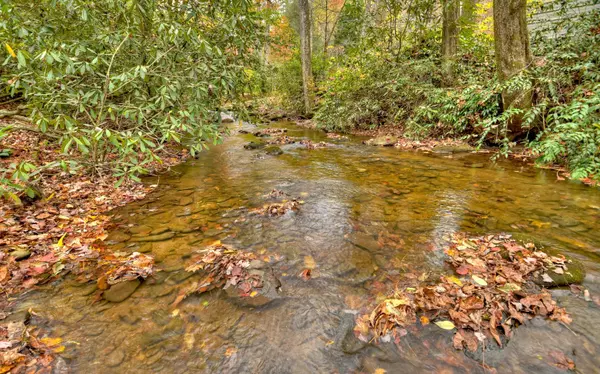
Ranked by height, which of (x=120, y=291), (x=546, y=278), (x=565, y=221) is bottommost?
(x=120, y=291)

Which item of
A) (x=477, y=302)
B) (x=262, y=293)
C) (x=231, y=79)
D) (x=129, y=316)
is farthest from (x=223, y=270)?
(x=231, y=79)

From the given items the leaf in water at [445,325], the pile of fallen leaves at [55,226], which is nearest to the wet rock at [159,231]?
the pile of fallen leaves at [55,226]

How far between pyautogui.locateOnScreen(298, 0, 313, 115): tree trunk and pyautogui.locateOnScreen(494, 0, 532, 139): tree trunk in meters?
10.0

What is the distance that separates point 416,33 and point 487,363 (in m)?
11.8

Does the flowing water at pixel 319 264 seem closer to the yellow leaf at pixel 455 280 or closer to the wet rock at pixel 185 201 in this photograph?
the wet rock at pixel 185 201

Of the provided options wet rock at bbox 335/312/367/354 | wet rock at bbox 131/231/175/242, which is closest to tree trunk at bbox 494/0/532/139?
wet rock at bbox 335/312/367/354

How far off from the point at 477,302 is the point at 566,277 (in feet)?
3.15

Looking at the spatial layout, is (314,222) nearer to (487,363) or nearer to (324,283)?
(324,283)

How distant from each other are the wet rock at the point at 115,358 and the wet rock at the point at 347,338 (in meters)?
1.54

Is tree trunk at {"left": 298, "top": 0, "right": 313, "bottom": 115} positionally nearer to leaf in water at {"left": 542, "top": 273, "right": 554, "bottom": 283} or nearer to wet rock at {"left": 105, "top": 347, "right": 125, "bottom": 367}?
leaf in water at {"left": 542, "top": 273, "right": 554, "bottom": 283}

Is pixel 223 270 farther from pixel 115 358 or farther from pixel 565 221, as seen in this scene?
pixel 565 221

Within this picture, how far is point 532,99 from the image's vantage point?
6574mm

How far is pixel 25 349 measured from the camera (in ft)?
6.60

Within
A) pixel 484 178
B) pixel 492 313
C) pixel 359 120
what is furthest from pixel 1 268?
pixel 359 120
